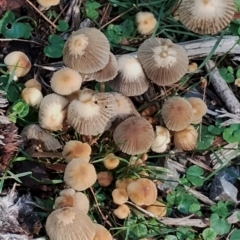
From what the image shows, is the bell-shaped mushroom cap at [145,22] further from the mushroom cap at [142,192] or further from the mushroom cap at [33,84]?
the mushroom cap at [142,192]

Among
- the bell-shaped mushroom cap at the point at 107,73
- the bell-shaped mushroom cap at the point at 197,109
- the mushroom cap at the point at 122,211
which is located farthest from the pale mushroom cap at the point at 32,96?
the bell-shaped mushroom cap at the point at 197,109

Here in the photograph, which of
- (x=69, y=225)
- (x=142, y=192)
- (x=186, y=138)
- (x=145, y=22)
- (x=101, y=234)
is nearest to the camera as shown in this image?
(x=69, y=225)

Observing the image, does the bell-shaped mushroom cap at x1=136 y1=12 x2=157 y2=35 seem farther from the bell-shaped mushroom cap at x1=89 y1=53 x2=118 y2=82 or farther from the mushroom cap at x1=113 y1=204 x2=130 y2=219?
the mushroom cap at x1=113 y1=204 x2=130 y2=219

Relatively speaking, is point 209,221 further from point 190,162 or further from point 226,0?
point 226,0

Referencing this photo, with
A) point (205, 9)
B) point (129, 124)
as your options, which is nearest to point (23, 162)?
point (129, 124)

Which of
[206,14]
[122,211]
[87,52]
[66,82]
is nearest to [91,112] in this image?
[66,82]

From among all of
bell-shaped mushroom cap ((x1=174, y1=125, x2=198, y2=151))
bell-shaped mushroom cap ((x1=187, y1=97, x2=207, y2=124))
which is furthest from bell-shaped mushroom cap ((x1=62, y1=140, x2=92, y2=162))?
bell-shaped mushroom cap ((x1=187, y1=97, x2=207, y2=124))

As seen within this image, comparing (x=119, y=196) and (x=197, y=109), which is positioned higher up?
(x=197, y=109)

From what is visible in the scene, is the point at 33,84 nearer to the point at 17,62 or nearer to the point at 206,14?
the point at 17,62
